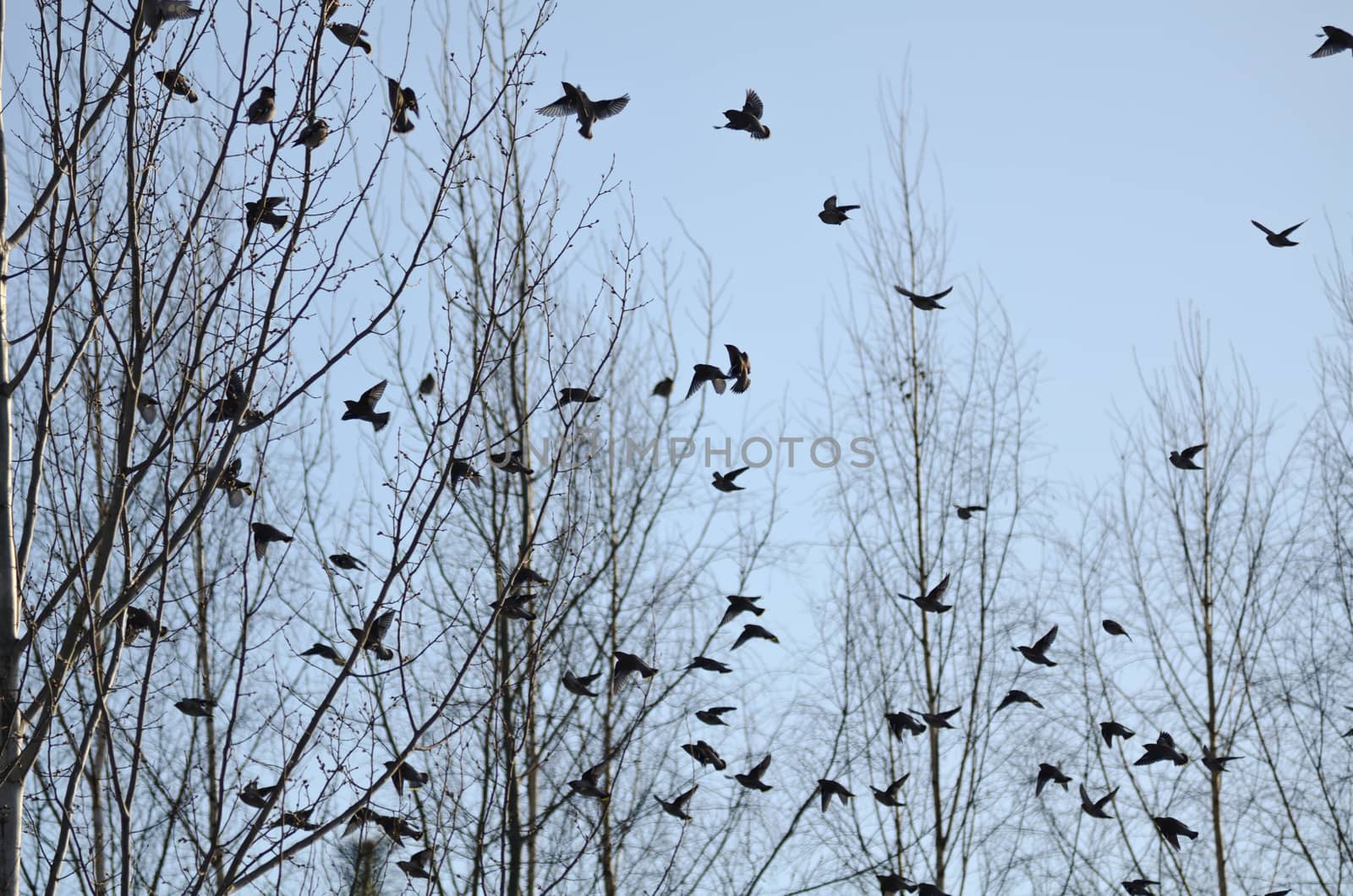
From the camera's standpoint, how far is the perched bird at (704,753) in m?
7.39

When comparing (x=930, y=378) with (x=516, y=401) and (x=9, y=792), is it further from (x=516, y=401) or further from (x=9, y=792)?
(x=9, y=792)

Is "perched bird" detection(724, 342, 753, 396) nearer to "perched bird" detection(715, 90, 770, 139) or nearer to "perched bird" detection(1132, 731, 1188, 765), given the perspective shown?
"perched bird" detection(715, 90, 770, 139)

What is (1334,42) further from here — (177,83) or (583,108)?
(177,83)

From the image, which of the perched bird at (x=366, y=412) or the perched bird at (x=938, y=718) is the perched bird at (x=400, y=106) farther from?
the perched bird at (x=938, y=718)

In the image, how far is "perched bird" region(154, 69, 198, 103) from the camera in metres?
3.77

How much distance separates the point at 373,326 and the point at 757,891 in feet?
18.0

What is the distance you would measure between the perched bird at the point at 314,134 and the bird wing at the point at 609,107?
1.88m

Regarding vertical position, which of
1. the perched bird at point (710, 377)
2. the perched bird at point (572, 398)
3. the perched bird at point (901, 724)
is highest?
the perched bird at point (710, 377)

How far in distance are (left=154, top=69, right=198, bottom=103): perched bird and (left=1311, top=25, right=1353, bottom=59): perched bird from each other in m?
5.35

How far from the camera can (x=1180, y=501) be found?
10383 millimetres

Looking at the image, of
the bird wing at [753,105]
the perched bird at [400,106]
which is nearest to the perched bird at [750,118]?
the bird wing at [753,105]

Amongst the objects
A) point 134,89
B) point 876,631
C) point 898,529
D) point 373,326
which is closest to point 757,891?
point 876,631

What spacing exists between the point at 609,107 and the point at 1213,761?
574 cm

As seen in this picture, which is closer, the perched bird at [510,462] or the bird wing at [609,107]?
the perched bird at [510,462]
